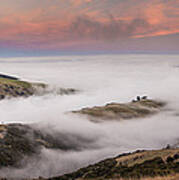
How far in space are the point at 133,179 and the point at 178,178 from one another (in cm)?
1265

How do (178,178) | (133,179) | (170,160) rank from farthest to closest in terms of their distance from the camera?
(170,160) → (133,179) → (178,178)

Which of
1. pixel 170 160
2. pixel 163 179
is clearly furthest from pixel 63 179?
pixel 163 179

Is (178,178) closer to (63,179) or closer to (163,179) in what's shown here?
(163,179)

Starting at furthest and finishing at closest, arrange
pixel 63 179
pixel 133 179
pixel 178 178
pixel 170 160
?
pixel 63 179 → pixel 170 160 → pixel 133 179 → pixel 178 178

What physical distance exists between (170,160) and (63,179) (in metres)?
64.8

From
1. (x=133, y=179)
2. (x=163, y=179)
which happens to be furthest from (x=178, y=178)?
Answer: (x=133, y=179)

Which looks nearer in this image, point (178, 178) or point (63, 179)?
point (178, 178)

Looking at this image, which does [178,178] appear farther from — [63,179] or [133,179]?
[63,179]

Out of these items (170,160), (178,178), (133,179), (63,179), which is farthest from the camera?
(63,179)

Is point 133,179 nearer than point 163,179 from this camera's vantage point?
No

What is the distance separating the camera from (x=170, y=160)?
74250 mm

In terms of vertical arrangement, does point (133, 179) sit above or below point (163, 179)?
below

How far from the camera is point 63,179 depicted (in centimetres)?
11450

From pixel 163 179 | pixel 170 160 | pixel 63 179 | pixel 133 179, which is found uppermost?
pixel 163 179
